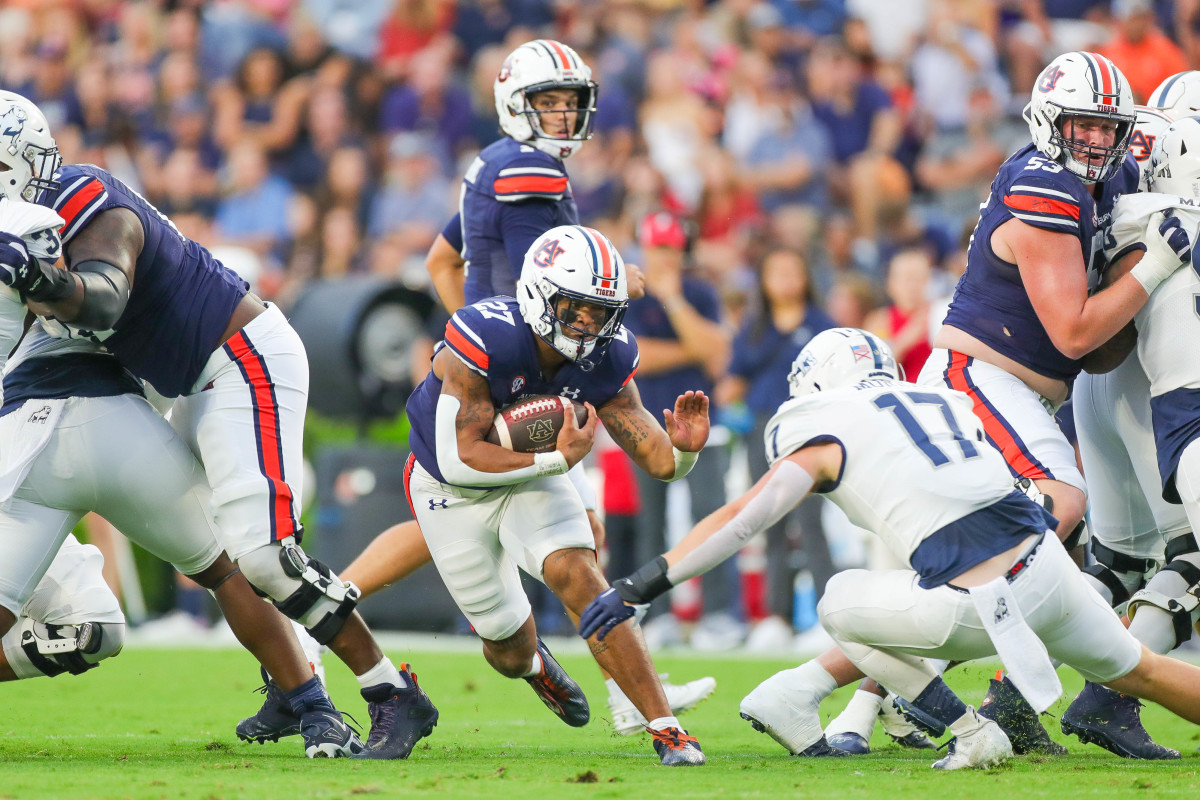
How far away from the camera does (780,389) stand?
29.8ft

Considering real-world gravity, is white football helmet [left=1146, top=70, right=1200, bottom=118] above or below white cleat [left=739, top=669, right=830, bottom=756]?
above

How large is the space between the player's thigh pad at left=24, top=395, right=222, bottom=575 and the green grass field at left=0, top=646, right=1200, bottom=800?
0.75 metres

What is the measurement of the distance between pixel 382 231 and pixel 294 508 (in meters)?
8.03

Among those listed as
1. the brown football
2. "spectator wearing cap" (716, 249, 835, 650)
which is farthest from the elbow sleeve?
"spectator wearing cap" (716, 249, 835, 650)

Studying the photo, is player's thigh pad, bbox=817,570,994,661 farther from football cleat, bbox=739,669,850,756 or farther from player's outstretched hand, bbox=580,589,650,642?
player's outstretched hand, bbox=580,589,650,642

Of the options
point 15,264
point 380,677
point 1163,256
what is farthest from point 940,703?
point 15,264

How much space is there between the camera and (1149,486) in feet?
17.5

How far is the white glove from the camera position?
5.04 m

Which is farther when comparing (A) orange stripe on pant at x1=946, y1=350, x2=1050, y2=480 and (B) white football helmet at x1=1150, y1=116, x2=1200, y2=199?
(B) white football helmet at x1=1150, y1=116, x2=1200, y2=199

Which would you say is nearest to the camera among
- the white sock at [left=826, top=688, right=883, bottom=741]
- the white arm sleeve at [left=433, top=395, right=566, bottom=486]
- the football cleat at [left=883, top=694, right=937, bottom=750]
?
the white arm sleeve at [left=433, top=395, right=566, bottom=486]

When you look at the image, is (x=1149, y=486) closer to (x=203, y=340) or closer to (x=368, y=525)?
(x=203, y=340)

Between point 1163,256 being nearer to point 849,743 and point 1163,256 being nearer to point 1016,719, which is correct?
point 1016,719

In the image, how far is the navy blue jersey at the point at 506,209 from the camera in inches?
233

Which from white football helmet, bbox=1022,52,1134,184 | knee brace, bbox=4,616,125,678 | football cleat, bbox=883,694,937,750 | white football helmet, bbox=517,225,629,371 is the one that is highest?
white football helmet, bbox=1022,52,1134,184
